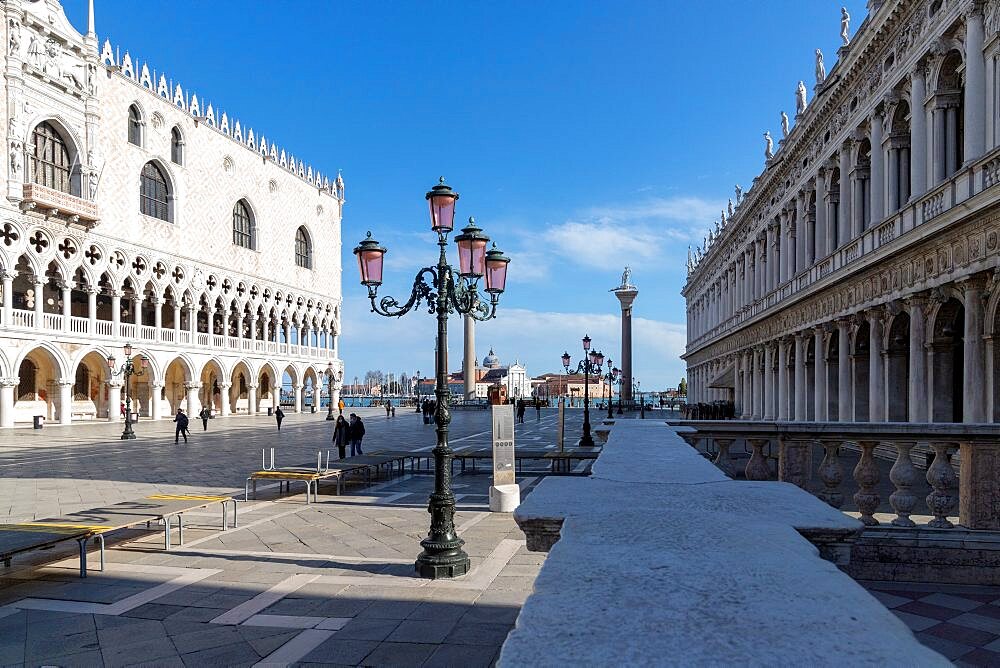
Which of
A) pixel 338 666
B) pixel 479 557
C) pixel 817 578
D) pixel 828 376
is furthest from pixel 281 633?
pixel 828 376

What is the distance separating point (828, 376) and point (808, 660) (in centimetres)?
2250

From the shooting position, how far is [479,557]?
7555 millimetres

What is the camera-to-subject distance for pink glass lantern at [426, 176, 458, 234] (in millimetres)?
7531

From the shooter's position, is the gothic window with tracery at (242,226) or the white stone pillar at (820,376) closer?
the white stone pillar at (820,376)

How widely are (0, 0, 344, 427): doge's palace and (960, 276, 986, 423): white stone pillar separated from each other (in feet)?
117

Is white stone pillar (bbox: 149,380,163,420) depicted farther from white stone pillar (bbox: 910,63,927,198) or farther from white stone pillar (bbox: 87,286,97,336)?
white stone pillar (bbox: 910,63,927,198)

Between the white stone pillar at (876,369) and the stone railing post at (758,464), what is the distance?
12855mm

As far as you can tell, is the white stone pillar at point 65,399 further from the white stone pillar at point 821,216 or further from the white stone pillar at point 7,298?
the white stone pillar at point 821,216

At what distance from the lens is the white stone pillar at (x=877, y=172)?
17.5 m

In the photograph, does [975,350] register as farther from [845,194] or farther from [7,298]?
[7,298]

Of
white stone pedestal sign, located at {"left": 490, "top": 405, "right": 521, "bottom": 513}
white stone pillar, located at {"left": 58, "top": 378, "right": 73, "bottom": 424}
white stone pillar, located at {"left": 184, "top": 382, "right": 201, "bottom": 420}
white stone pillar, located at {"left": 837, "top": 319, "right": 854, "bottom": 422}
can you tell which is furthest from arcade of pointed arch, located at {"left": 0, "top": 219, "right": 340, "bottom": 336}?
white stone pillar, located at {"left": 837, "top": 319, "right": 854, "bottom": 422}

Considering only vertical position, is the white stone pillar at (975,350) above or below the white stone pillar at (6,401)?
above

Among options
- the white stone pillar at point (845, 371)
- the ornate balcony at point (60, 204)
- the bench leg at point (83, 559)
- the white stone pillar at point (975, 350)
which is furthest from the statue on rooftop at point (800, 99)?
the ornate balcony at point (60, 204)

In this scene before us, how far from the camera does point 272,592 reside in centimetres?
630
